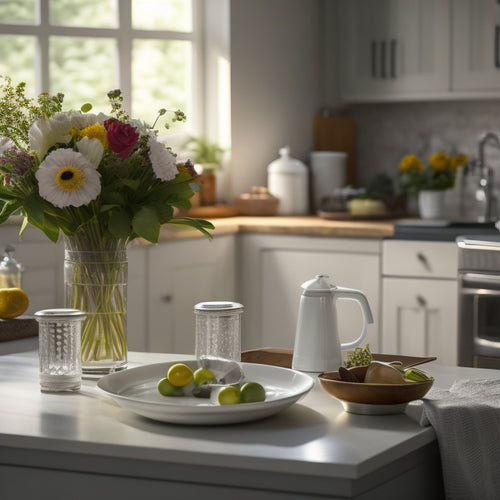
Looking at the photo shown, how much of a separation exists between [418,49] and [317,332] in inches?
128

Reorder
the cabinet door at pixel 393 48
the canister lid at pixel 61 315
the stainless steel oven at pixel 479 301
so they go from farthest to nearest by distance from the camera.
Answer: the cabinet door at pixel 393 48 < the stainless steel oven at pixel 479 301 < the canister lid at pixel 61 315

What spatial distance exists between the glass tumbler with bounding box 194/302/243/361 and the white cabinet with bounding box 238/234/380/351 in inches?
97.3

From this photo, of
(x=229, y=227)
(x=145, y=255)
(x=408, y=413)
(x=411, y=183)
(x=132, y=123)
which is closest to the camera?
(x=408, y=413)

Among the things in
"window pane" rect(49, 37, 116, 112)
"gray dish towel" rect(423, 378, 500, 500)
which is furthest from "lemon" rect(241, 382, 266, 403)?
"window pane" rect(49, 37, 116, 112)

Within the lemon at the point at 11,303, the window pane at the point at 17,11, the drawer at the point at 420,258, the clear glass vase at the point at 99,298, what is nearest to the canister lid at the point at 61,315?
the clear glass vase at the point at 99,298

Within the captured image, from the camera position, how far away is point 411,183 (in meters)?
5.07

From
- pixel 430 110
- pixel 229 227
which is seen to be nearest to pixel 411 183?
pixel 430 110

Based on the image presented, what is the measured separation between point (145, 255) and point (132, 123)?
2152mm

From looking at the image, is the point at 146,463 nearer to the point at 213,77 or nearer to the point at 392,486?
the point at 392,486

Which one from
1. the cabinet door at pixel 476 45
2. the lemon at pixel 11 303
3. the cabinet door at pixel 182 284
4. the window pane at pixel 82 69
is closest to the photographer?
the lemon at pixel 11 303

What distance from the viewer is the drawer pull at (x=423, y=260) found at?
4.43 m

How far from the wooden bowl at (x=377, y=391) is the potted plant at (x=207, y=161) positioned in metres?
3.31

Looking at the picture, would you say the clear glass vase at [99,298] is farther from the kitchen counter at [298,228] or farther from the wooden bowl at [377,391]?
the kitchen counter at [298,228]

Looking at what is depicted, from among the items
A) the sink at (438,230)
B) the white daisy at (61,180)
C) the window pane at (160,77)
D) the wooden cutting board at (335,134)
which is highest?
the window pane at (160,77)
